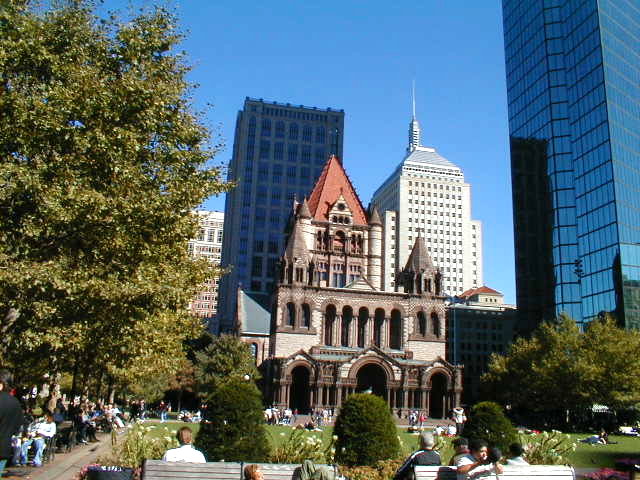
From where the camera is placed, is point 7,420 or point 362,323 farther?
point 362,323

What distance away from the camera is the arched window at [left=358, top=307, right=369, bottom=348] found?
67938 mm

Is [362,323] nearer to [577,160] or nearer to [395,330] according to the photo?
[395,330]

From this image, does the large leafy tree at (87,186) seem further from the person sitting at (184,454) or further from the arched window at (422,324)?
the arched window at (422,324)

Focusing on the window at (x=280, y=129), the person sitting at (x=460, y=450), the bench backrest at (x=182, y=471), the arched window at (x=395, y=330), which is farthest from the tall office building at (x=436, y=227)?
the bench backrest at (x=182, y=471)

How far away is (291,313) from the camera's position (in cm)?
6556

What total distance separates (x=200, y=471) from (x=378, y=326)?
A: 58.6 metres

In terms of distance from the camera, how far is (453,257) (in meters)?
→ 162

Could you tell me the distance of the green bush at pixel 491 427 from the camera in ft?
60.2

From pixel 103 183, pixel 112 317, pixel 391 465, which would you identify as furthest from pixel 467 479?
pixel 103 183

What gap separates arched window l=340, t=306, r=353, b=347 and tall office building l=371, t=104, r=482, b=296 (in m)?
87.2

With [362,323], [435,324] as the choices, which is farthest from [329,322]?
[435,324]

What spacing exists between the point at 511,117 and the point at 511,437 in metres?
80.9

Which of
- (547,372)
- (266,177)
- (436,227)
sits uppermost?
(266,177)

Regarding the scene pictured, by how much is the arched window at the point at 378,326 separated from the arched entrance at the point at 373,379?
4.23m
